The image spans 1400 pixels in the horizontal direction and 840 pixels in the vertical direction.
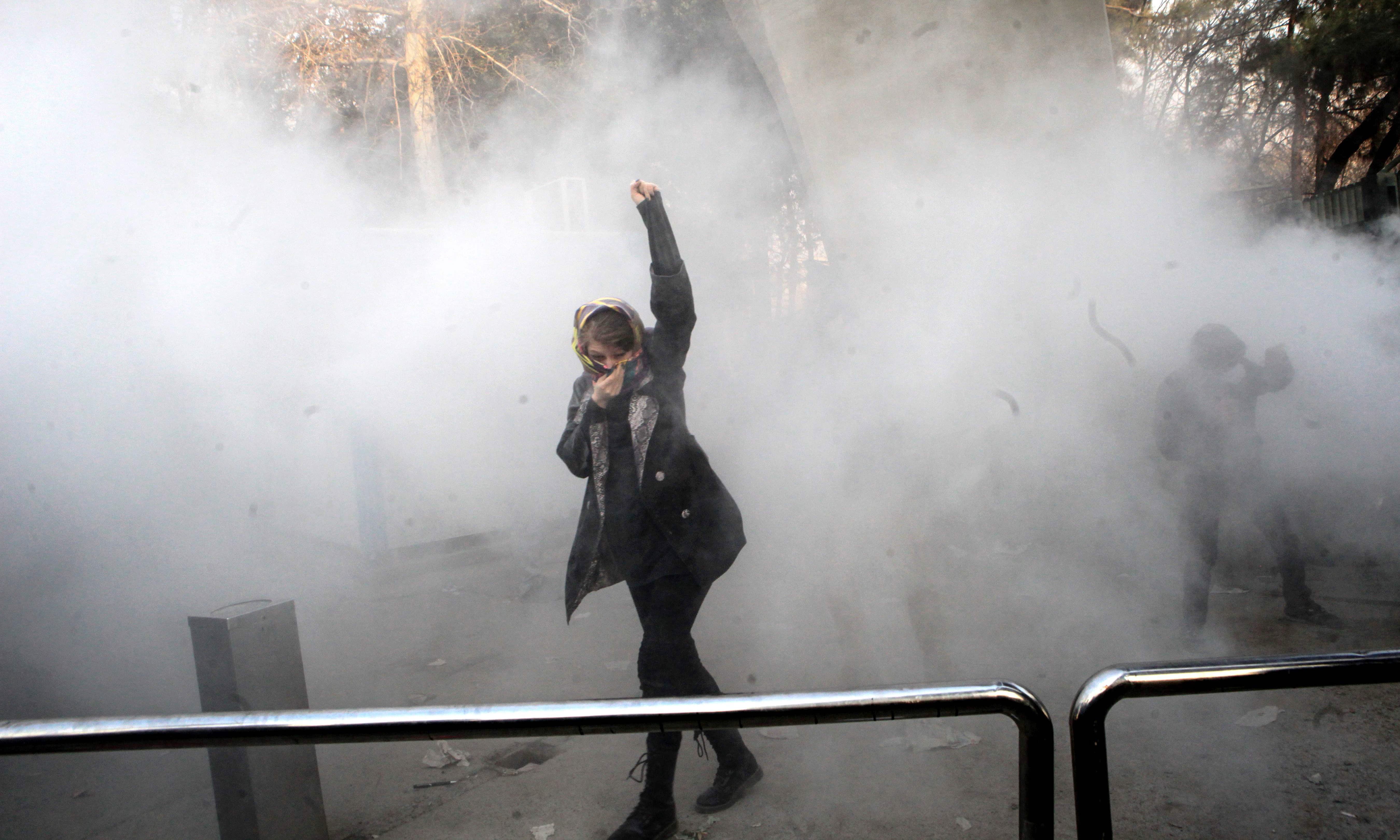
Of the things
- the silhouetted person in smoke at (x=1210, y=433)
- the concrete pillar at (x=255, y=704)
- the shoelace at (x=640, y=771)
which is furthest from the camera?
A: the silhouetted person in smoke at (x=1210, y=433)

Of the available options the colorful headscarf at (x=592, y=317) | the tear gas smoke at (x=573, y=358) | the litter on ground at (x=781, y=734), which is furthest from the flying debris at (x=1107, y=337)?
the colorful headscarf at (x=592, y=317)

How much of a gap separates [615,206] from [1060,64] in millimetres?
2972

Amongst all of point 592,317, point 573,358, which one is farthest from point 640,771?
point 573,358

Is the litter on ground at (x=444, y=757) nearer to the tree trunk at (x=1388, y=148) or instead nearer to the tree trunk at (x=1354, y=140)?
the tree trunk at (x=1354, y=140)

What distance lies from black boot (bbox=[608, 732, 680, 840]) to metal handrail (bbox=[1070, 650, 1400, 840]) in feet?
3.91

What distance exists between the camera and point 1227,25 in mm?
8070

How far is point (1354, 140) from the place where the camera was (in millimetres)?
7258

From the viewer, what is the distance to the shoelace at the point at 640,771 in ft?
6.76

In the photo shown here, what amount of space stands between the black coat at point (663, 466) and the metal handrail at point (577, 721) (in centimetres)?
101

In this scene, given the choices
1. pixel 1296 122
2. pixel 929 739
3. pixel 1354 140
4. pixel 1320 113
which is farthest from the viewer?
pixel 1296 122

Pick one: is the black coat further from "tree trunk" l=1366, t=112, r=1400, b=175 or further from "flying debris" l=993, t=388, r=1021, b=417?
"tree trunk" l=1366, t=112, r=1400, b=175

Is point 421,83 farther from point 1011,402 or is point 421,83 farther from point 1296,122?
point 1296,122

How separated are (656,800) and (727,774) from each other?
0.85 ft

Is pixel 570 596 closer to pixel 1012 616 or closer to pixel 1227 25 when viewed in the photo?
pixel 1012 616
